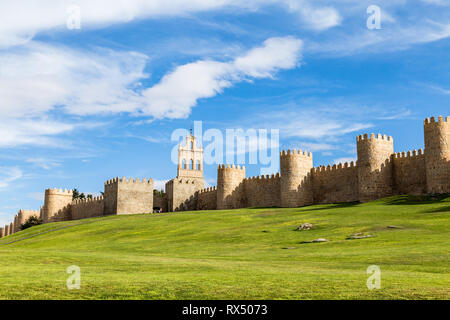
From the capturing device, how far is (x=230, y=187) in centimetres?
6612

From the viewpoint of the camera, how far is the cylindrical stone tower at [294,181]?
57656 mm

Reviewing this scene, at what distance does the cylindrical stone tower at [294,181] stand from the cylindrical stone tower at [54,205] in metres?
39.1

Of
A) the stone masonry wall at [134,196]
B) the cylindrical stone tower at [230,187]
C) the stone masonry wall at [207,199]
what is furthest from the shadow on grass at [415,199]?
the stone masonry wall at [134,196]

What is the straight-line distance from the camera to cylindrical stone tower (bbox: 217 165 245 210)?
65.7 meters

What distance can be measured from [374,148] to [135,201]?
3314 centimetres

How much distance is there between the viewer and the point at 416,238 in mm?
27578

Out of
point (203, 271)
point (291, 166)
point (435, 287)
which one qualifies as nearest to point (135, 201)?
point (291, 166)

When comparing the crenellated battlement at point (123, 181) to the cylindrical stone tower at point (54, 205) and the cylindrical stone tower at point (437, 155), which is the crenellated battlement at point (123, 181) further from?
the cylindrical stone tower at point (437, 155)

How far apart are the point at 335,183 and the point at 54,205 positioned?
45105 mm

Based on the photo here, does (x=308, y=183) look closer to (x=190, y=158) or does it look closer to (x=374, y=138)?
(x=374, y=138)

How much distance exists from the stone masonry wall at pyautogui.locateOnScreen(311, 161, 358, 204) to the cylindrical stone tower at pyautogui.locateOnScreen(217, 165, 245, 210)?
10.5m

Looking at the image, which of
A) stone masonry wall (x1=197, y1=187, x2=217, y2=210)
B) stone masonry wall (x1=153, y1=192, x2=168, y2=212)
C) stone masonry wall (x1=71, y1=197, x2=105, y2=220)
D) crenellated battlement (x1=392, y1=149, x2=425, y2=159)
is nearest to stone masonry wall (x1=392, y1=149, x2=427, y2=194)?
crenellated battlement (x1=392, y1=149, x2=425, y2=159)
